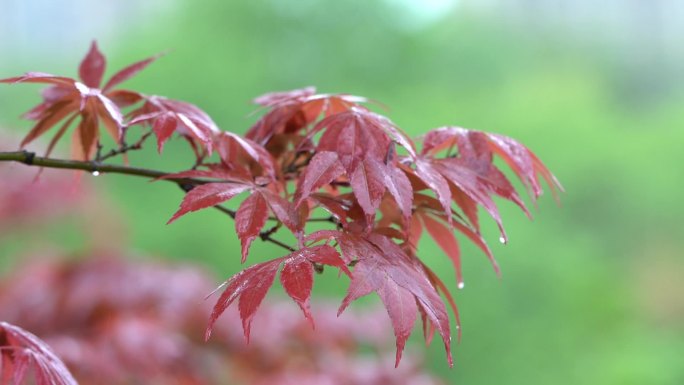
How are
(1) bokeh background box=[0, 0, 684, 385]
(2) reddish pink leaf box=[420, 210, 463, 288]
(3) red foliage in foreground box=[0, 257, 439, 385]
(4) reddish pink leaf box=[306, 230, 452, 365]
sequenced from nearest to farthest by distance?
1. (4) reddish pink leaf box=[306, 230, 452, 365]
2. (2) reddish pink leaf box=[420, 210, 463, 288]
3. (3) red foliage in foreground box=[0, 257, 439, 385]
4. (1) bokeh background box=[0, 0, 684, 385]

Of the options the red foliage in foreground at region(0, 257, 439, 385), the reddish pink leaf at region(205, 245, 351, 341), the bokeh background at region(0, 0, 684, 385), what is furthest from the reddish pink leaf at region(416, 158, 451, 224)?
the bokeh background at region(0, 0, 684, 385)

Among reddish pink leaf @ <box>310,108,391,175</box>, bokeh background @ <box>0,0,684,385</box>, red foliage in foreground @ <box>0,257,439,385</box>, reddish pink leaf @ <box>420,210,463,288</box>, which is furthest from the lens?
bokeh background @ <box>0,0,684,385</box>

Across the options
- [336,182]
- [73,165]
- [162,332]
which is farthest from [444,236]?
[162,332]

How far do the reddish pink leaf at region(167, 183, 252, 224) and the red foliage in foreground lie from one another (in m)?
0.86

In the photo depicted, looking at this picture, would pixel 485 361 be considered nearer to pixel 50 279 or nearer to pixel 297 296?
pixel 50 279

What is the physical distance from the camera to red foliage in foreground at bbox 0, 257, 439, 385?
1.56 m

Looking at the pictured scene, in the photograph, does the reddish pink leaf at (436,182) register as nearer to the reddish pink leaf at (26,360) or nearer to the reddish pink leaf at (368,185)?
the reddish pink leaf at (368,185)

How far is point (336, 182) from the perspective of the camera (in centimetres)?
82

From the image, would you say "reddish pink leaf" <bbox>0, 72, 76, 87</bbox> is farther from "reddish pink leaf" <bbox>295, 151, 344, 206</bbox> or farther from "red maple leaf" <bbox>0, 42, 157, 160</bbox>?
"reddish pink leaf" <bbox>295, 151, 344, 206</bbox>

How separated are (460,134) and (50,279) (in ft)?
4.09

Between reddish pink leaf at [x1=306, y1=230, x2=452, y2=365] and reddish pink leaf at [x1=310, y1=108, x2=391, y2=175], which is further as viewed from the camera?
reddish pink leaf at [x1=310, y1=108, x2=391, y2=175]

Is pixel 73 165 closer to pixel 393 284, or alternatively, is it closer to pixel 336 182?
pixel 336 182

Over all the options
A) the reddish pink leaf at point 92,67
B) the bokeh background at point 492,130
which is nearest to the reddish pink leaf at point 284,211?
the reddish pink leaf at point 92,67

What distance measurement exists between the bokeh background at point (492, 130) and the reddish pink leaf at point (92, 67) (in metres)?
2.17
